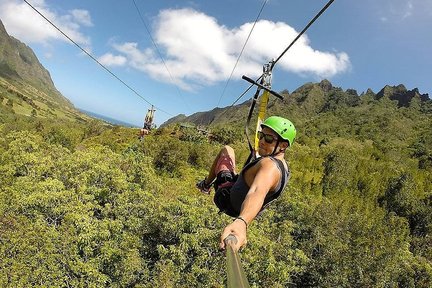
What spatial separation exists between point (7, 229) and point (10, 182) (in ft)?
43.7

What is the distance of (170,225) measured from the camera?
24328 millimetres

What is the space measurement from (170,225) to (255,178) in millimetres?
22552

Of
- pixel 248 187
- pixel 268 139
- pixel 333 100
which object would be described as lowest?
pixel 248 187

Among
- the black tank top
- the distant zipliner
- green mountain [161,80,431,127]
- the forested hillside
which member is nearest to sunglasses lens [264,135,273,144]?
the black tank top

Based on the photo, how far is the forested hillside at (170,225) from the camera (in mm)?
18984

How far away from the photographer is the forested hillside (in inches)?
747

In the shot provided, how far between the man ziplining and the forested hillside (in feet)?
40.0

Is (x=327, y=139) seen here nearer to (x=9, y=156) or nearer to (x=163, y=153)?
(x=163, y=153)

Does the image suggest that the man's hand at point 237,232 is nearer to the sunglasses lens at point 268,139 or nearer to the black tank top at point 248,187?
the black tank top at point 248,187

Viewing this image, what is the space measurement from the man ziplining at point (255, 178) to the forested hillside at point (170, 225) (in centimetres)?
1218

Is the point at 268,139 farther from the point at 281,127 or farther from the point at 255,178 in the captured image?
the point at 255,178

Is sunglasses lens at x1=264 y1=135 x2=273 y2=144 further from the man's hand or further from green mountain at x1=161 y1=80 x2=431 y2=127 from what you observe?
green mountain at x1=161 y1=80 x2=431 y2=127

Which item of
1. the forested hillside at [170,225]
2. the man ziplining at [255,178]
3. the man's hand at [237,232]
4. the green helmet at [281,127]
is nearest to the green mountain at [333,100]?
the forested hillside at [170,225]

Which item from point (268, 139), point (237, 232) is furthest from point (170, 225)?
point (237, 232)
